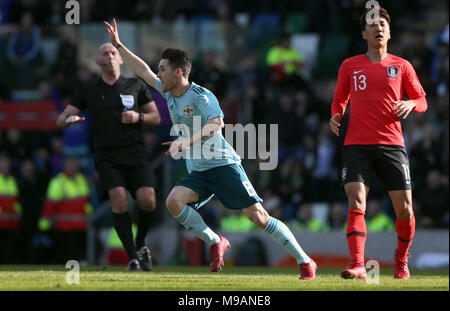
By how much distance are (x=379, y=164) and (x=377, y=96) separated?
0.60 m

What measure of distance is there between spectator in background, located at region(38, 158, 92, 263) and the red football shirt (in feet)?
24.9

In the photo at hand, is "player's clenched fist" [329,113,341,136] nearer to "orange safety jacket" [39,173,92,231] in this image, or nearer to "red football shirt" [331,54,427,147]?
"red football shirt" [331,54,427,147]

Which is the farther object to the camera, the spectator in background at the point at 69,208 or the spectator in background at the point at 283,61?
the spectator in background at the point at 283,61

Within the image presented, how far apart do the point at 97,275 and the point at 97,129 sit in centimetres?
186

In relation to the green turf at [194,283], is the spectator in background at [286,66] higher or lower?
higher

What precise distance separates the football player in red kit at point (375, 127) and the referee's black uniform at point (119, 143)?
251 centimetres

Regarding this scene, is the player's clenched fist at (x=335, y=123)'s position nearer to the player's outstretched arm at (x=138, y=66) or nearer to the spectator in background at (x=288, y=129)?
the player's outstretched arm at (x=138, y=66)

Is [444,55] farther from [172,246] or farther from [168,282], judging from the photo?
[168,282]

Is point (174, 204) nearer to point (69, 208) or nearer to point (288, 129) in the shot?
point (69, 208)

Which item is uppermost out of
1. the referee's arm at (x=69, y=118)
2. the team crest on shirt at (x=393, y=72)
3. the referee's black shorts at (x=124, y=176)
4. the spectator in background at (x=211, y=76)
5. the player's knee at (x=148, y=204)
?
the spectator in background at (x=211, y=76)

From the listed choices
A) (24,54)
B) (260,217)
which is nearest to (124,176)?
(260,217)

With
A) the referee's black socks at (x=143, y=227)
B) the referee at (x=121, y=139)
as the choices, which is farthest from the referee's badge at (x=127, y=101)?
the referee's black socks at (x=143, y=227)

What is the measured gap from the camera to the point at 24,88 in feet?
57.2

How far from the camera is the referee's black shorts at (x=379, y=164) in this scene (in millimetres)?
7582
